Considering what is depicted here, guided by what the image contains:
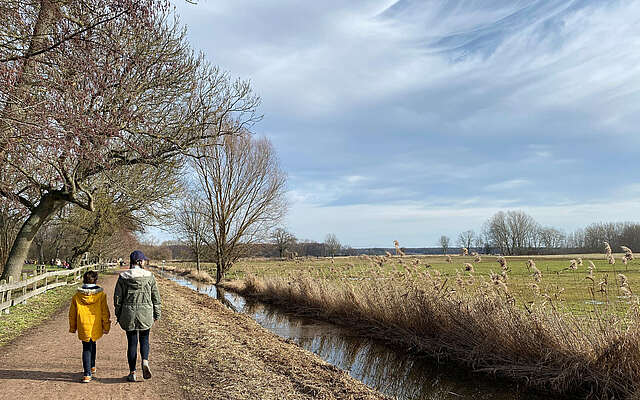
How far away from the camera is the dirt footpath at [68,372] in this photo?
17.0ft

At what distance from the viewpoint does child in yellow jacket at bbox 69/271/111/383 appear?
18.0 ft

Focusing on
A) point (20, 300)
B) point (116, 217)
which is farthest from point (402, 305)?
point (116, 217)

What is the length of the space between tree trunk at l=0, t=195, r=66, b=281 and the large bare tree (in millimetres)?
27

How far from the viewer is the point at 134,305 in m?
5.52

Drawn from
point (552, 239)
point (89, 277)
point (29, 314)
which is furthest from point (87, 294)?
point (552, 239)

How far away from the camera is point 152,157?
12.1m

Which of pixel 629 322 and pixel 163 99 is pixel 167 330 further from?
pixel 629 322

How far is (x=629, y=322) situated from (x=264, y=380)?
230 inches

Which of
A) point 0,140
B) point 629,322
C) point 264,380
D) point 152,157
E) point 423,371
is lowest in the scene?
point 423,371

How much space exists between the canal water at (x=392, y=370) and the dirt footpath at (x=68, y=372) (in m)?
3.88

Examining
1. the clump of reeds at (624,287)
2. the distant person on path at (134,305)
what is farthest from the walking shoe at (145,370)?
the clump of reeds at (624,287)

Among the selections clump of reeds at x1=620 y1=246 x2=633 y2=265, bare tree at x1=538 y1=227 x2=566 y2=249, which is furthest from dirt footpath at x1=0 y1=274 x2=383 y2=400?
bare tree at x1=538 y1=227 x2=566 y2=249

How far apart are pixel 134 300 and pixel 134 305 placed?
6cm

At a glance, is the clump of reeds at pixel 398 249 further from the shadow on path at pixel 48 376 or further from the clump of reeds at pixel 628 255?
the shadow on path at pixel 48 376
